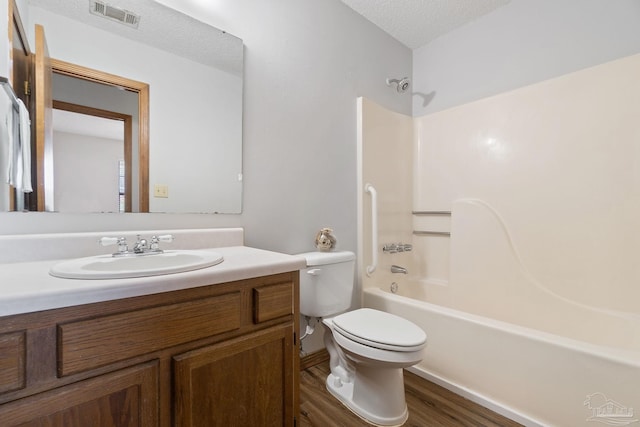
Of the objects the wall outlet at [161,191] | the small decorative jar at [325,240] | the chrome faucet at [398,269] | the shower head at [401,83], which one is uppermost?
the shower head at [401,83]

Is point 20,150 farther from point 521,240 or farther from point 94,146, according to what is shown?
point 521,240

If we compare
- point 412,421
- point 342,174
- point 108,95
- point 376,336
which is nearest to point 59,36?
point 108,95

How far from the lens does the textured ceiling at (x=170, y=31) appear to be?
1.10 meters

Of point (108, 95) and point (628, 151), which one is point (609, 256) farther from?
point (108, 95)

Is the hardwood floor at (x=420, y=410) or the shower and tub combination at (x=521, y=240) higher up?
the shower and tub combination at (x=521, y=240)

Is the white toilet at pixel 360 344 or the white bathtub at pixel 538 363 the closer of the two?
the white bathtub at pixel 538 363

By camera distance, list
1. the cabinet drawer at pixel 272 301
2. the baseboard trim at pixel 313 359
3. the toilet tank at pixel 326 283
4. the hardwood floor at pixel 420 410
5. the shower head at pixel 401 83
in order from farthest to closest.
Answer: the shower head at pixel 401 83
the baseboard trim at pixel 313 359
the toilet tank at pixel 326 283
the hardwood floor at pixel 420 410
the cabinet drawer at pixel 272 301

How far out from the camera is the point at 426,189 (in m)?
2.45

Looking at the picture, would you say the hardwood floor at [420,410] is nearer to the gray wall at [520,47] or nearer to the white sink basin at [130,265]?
the white sink basin at [130,265]

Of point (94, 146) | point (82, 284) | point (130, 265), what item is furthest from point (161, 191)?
point (82, 284)

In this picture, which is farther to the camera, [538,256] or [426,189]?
[426,189]

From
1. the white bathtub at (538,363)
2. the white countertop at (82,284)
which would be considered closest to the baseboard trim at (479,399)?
the white bathtub at (538,363)

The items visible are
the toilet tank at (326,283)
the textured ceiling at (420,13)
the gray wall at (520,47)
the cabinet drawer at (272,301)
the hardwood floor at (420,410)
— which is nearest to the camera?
the cabinet drawer at (272,301)

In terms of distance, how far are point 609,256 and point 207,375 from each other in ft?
6.86
